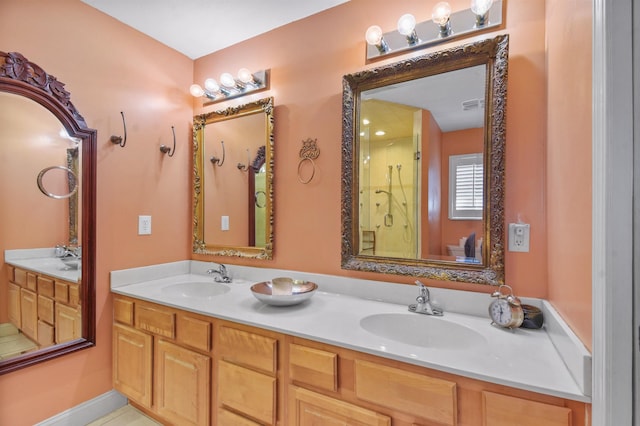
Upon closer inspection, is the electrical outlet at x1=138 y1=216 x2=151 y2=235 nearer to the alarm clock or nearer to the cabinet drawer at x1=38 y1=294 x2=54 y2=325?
the cabinet drawer at x1=38 y1=294 x2=54 y2=325

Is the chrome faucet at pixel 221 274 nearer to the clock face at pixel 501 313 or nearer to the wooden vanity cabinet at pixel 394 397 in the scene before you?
the wooden vanity cabinet at pixel 394 397

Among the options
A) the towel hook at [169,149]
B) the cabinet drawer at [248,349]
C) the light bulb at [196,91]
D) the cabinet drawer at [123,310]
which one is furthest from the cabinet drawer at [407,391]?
the light bulb at [196,91]

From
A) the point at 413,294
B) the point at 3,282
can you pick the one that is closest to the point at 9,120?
the point at 3,282

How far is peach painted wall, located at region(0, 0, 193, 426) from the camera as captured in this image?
1.53 meters

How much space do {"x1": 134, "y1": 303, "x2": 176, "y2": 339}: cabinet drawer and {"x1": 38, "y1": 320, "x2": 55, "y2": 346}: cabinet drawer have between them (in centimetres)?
44

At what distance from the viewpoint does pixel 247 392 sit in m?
1.28

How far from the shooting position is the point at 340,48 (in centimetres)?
170

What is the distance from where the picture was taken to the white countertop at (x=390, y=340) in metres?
0.85

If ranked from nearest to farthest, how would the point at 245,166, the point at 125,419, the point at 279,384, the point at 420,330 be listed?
the point at 279,384 → the point at 420,330 → the point at 125,419 → the point at 245,166

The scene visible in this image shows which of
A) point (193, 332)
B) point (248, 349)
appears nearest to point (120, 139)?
point (193, 332)

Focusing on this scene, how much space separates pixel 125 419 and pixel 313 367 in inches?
58.9

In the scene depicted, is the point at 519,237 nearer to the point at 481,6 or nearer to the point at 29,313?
the point at 481,6

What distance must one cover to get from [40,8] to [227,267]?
1801mm

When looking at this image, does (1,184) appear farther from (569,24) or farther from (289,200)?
(569,24)
